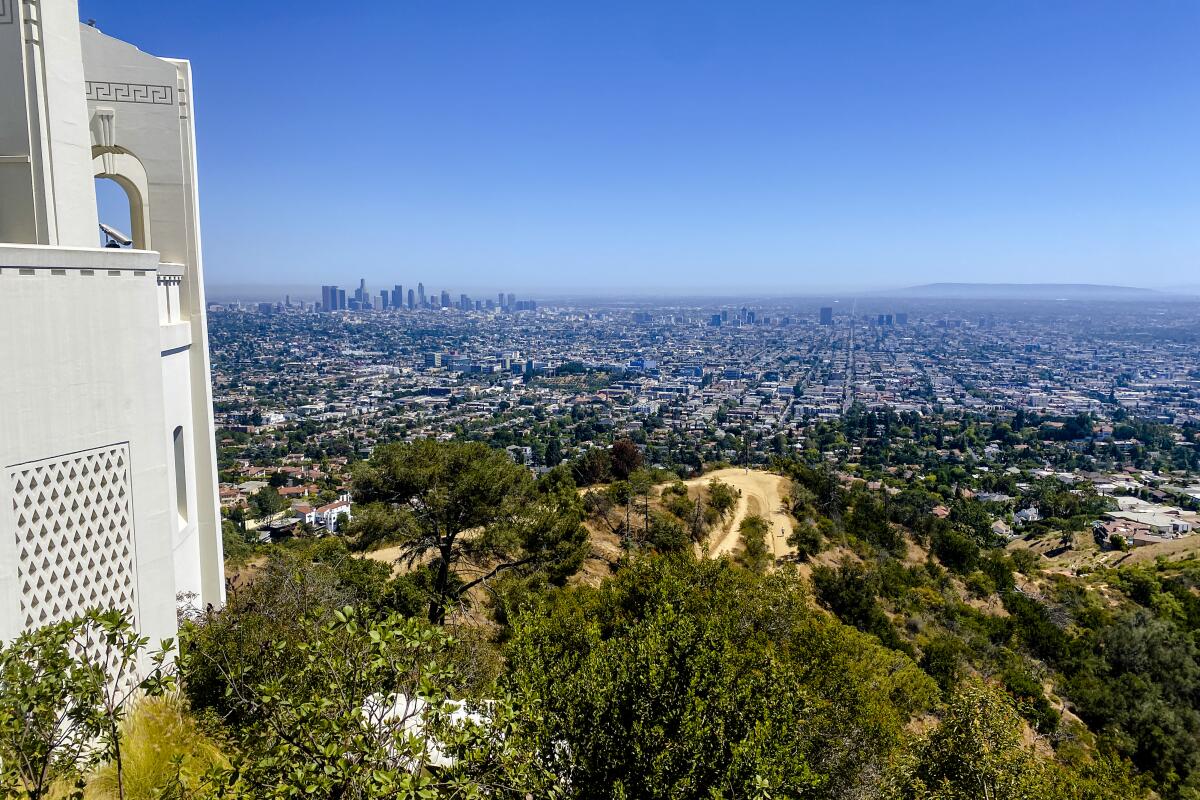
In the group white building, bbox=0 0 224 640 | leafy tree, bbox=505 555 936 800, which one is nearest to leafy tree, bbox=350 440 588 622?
leafy tree, bbox=505 555 936 800

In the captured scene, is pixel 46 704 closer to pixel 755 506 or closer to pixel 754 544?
pixel 754 544

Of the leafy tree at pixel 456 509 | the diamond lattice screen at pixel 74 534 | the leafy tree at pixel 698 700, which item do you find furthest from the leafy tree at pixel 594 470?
the diamond lattice screen at pixel 74 534

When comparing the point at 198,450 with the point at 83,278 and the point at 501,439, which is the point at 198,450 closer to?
the point at 83,278

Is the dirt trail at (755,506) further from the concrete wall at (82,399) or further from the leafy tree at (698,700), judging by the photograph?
the concrete wall at (82,399)

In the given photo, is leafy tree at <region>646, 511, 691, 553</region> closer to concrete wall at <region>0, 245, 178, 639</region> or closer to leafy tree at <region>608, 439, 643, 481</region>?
leafy tree at <region>608, 439, 643, 481</region>

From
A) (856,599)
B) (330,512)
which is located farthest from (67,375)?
(330,512)

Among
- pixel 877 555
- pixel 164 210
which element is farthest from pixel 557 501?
pixel 877 555
